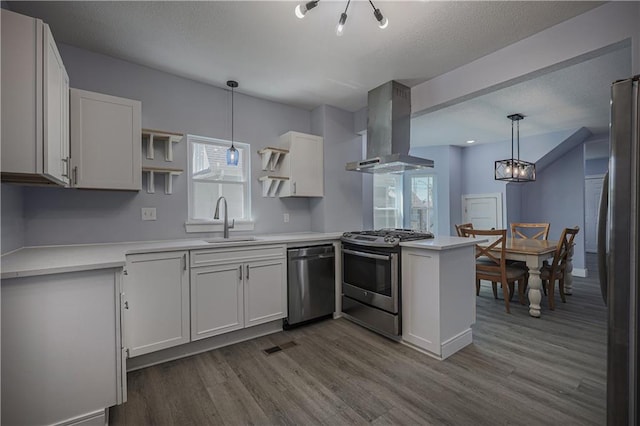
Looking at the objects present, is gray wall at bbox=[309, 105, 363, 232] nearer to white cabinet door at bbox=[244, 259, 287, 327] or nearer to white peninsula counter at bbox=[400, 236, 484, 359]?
white cabinet door at bbox=[244, 259, 287, 327]

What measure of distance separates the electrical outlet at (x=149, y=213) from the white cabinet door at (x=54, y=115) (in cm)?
70

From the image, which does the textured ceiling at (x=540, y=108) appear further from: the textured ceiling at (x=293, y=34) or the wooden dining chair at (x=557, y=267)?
the wooden dining chair at (x=557, y=267)

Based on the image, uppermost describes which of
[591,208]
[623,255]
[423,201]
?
[423,201]

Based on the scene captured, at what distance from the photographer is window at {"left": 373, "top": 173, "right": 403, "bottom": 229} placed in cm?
578

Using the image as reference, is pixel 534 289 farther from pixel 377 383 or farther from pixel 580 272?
pixel 580 272

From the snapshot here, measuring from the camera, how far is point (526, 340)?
8.68ft

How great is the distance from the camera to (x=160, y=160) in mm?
2830

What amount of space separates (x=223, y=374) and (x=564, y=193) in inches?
264

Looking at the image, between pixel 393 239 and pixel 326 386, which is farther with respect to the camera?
pixel 393 239

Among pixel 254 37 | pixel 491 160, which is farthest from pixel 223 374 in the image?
pixel 491 160

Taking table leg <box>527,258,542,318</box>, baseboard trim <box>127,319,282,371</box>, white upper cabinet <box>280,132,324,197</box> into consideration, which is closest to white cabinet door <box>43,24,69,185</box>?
baseboard trim <box>127,319,282,371</box>

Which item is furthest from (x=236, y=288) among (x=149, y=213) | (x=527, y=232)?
(x=527, y=232)

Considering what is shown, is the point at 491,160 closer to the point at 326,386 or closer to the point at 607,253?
the point at 607,253

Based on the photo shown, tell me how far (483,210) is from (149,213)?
5.97 m
